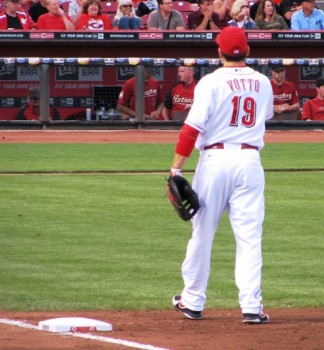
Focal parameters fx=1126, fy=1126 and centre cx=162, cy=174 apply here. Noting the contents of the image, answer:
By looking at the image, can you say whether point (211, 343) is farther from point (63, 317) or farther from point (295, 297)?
point (295, 297)

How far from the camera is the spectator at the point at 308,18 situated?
797 inches

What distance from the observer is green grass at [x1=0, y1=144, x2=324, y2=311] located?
25.5ft

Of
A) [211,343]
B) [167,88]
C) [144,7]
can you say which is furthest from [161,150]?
[211,343]

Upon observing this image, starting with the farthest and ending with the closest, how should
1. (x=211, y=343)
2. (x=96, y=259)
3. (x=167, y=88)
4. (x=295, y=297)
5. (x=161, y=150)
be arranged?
(x=167, y=88) < (x=161, y=150) < (x=96, y=259) < (x=295, y=297) < (x=211, y=343)

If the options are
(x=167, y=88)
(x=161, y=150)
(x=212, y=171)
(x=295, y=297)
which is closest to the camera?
(x=212, y=171)

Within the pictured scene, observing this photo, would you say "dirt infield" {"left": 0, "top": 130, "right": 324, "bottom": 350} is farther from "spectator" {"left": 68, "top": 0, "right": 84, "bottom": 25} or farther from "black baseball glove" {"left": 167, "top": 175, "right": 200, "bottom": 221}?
"spectator" {"left": 68, "top": 0, "right": 84, "bottom": 25}

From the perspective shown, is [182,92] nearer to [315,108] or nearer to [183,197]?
[315,108]

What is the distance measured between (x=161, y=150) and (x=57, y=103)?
2924 millimetres

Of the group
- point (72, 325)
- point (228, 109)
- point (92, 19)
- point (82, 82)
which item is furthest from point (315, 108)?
point (72, 325)

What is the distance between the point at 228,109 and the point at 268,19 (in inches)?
543

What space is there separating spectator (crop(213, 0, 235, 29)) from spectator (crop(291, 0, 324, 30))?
1192 millimetres

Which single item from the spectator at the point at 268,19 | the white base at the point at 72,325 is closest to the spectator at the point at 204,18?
the spectator at the point at 268,19

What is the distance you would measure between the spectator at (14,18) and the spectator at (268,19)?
413 cm

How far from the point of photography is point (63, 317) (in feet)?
22.6
